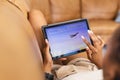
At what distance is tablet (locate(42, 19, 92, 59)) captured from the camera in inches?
43.7

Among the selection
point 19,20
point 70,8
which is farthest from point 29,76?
point 70,8

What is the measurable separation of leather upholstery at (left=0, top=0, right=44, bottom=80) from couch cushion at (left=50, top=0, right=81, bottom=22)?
170 cm

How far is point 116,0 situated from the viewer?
2.67m

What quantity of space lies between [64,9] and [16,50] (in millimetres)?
1938

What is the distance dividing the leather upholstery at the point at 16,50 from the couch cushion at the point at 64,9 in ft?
5.57

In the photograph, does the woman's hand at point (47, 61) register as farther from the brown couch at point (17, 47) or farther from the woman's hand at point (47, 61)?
the brown couch at point (17, 47)

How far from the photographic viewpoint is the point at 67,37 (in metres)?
1.14

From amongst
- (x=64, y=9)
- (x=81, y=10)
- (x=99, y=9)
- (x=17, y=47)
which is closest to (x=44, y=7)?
(x=64, y=9)

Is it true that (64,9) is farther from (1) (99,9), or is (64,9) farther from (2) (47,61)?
(2) (47,61)

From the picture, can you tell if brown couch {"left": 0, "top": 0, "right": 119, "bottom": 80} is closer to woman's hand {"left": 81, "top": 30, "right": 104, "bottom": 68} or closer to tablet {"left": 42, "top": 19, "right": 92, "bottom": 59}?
tablet {"left": 42, "top": 19, "right": 92, "bottom": 59}

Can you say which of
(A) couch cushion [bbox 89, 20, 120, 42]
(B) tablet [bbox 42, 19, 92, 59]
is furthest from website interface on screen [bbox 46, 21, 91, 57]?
(A) couch cushion [bbox 89, 20, 120, 42]

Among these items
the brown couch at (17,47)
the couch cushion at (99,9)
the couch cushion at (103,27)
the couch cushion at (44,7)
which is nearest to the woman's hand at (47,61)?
the brown couch at (17,47)

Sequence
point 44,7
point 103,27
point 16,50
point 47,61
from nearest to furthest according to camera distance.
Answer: point 16,50
point 47,61
point 103,27
point 44,7

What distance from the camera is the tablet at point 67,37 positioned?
43.7 inches
